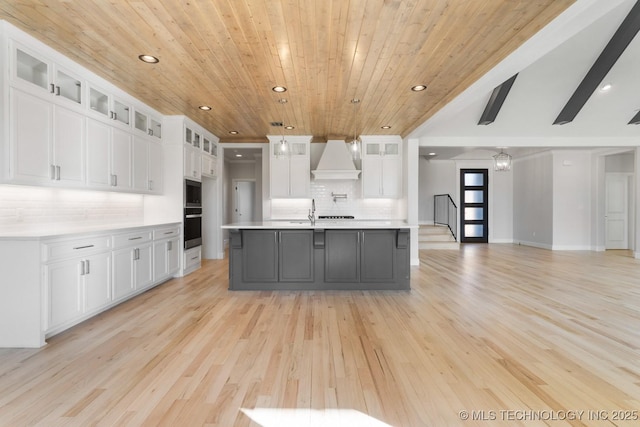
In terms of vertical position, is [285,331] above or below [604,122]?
below

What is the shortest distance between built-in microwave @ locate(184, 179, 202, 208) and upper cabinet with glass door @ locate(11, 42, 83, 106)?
2207 millimetres

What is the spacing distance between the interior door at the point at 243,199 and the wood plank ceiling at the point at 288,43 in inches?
218

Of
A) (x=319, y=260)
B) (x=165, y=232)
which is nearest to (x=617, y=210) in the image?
(x=319, y=260)

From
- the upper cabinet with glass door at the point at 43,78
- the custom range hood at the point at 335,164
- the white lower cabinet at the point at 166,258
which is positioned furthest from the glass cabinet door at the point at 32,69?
the custom range hood at the point at 335,164

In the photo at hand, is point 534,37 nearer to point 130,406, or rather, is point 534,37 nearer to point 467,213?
point 130,406

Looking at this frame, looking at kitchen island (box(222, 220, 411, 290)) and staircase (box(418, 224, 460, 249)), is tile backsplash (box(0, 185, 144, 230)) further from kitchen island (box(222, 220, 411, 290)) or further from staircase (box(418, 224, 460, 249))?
staircase (box(418, 224, 460, 249))

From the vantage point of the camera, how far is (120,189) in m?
4.26

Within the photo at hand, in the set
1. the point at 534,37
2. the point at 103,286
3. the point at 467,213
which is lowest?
the point at 103,286

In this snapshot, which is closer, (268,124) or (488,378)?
(488,378)

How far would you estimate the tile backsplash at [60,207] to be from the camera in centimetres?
308

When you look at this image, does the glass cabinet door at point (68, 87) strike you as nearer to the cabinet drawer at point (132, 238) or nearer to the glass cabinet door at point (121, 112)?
the glass cabinet door at point (121, 112)

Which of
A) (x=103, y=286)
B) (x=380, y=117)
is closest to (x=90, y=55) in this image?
(x=103, y=286)

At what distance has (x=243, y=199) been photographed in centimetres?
1028

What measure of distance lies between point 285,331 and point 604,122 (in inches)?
320
